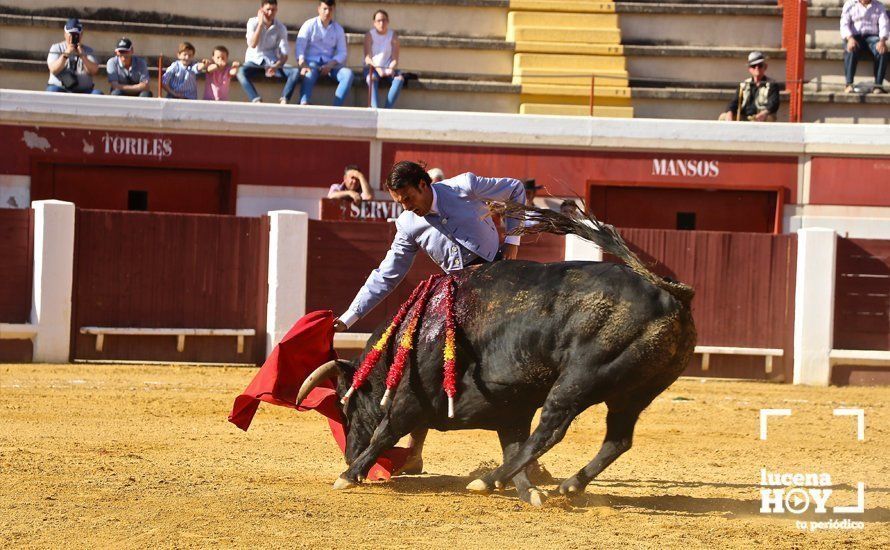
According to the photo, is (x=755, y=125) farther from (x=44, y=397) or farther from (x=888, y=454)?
(x=44, y=397)

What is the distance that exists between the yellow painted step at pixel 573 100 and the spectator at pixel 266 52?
9.06ft

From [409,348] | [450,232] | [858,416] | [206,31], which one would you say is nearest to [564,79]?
[206,31]

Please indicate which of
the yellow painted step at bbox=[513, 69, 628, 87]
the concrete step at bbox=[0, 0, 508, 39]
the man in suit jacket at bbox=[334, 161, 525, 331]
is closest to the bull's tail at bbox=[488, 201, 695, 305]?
the man in suit jacket at bbox=[334, 161, 525, 331]

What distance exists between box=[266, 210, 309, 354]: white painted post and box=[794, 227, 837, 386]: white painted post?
4321mm

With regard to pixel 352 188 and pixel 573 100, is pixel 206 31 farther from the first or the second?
pixel 573 100

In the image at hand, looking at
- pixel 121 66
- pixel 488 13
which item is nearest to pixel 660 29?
pixel 488 13

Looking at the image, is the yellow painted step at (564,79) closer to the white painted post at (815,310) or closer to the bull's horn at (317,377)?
the white painted post at (815,310)

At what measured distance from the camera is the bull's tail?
5504 millimetres

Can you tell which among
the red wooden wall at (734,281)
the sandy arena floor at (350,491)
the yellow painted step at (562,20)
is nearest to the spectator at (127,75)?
the sandy arena floor at (350,491)

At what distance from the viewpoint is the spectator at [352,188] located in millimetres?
13117

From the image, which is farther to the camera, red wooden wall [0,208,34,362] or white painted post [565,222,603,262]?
white painted post [565,222,603,262]

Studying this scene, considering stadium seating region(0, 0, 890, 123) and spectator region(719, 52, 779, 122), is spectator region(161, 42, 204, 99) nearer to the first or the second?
stadium seating region(0, 0, 890, 123)

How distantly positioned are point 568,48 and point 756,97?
8.77ft

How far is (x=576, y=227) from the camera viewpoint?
220 inches
